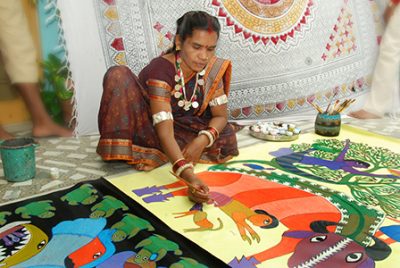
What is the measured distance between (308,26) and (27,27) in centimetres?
193

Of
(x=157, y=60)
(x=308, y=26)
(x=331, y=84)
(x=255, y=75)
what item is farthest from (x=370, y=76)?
(x=157, y=60)

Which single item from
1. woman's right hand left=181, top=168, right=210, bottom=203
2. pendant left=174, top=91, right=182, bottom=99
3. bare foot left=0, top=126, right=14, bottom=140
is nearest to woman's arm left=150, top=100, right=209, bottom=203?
woman's right hand left=181, top=168, right=210, bottom=203

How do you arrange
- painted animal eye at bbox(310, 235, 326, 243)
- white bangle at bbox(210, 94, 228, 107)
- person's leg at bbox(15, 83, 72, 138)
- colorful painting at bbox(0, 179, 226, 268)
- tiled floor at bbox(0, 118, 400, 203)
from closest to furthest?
1. colorful painting at bbox(0, 179, 226, 268)
2. painted animal eye at bbox(310, 235, 326, 243)
3. tiled floor at bbox(0, 118, 400, 203)
4. white bangle at bbox(210, 94, 228, 107)
5. person's leg at bbox(15, 83, 72, 138)

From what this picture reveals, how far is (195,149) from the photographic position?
193 cm

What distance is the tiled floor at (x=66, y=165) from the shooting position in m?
1.80

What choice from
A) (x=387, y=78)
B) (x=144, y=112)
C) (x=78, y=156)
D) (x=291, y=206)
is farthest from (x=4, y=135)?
(x=387, y=78)

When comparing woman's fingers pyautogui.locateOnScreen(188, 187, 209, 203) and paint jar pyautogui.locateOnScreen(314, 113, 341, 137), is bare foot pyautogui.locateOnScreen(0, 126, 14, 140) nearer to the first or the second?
woman's fingers pyautogui.locateOnScreen(188, 187, 209, 203)

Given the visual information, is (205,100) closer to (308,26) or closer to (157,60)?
(157,60)

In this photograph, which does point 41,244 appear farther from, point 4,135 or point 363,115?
point 363,115

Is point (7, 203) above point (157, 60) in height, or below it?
below

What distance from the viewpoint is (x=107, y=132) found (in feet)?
6.49

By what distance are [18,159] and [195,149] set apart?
0.78 metres

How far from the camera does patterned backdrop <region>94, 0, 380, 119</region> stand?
102 inches

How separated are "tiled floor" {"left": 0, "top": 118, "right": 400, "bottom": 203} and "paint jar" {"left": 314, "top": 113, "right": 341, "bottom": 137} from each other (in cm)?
20
